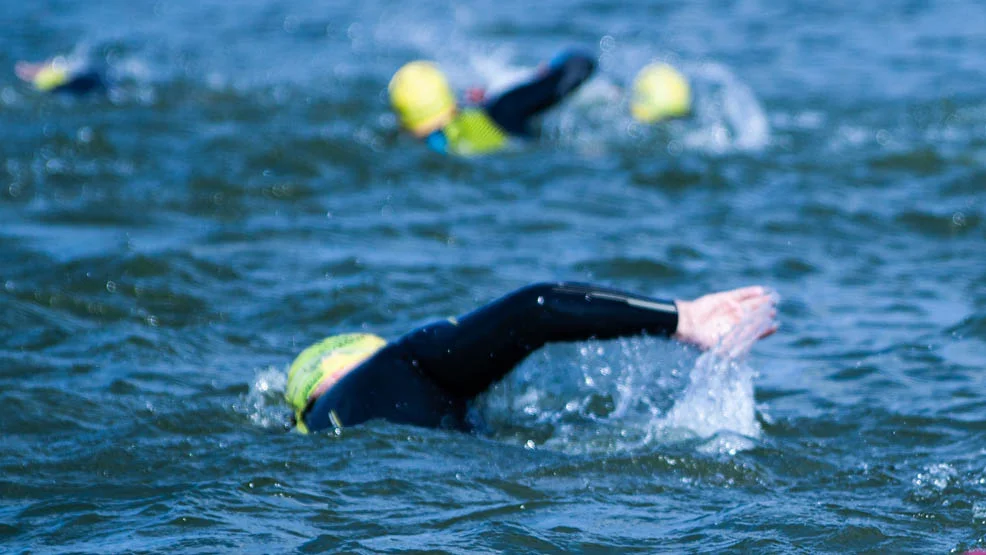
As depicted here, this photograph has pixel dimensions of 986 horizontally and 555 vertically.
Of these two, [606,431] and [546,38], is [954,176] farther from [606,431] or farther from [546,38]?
[546,38]

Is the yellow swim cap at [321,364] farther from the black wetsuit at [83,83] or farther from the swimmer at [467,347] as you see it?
the black wetsuit at [83,83]

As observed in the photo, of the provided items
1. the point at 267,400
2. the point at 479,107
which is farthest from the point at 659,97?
the point at 267,400

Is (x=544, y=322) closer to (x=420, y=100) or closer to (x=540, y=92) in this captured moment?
(x=540, y=92)

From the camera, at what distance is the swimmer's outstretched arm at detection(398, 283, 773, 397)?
4.67m

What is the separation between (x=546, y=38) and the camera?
16.2 meters

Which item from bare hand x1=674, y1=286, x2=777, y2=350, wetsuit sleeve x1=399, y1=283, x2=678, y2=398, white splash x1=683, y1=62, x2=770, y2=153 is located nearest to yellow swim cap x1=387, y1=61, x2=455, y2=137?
white splash x1=683, y1=62, x2=770, y2=153

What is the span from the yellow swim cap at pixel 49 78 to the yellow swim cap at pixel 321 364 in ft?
26.4

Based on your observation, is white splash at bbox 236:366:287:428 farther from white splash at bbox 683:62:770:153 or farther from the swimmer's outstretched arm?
white splash at bbox 683:62:770:153

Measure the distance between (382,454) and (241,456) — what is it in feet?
1.75

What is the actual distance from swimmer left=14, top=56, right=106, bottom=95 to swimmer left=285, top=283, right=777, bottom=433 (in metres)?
7.91

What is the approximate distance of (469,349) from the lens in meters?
4.83

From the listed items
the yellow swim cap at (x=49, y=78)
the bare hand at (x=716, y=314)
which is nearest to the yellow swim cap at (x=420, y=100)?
the yellow swim cap at (x=49, y=78)

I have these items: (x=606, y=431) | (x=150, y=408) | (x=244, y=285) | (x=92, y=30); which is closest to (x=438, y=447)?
(x=606, y=431)

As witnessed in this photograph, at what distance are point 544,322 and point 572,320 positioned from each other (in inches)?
3.8
